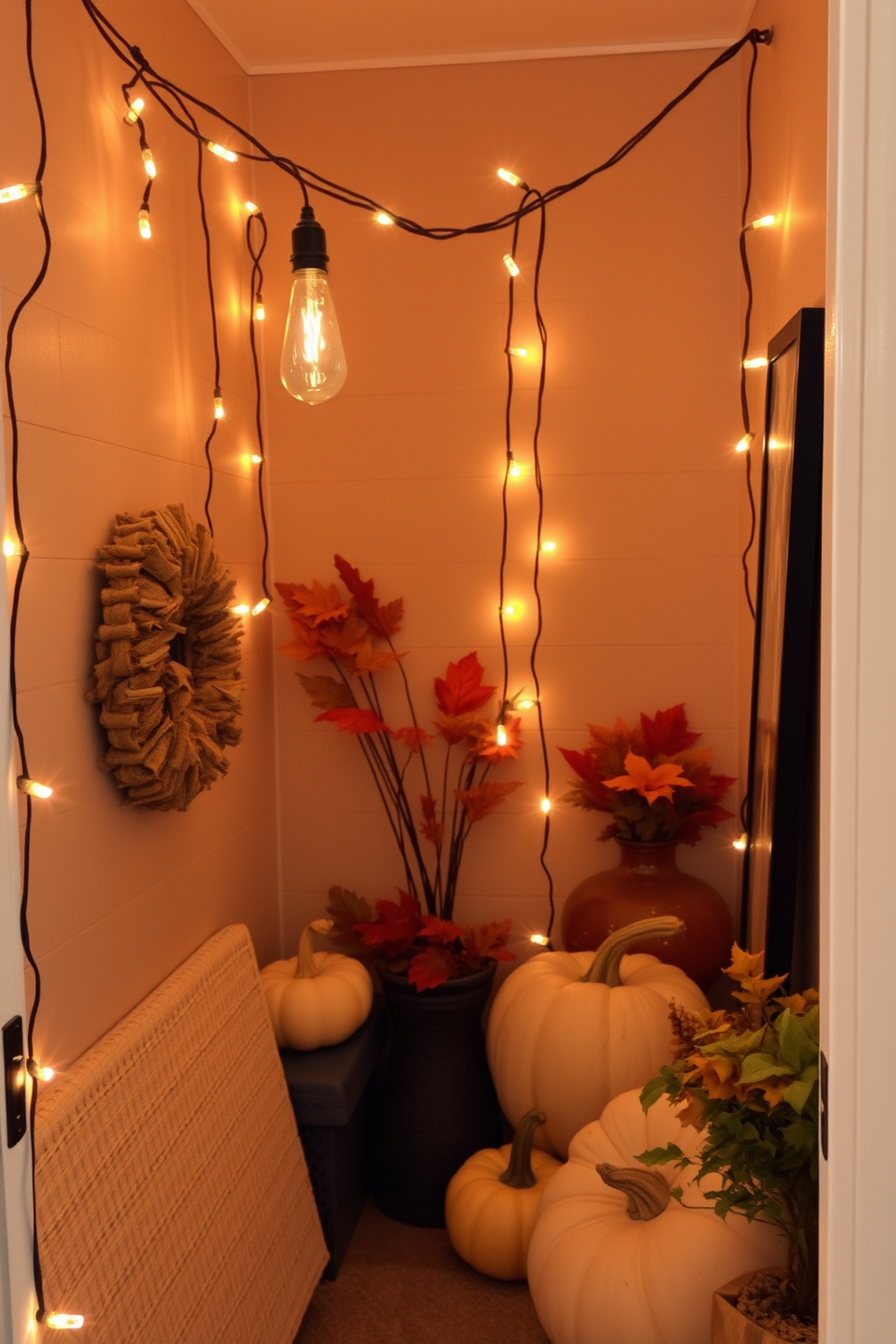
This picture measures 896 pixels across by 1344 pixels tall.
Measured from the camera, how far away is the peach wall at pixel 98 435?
5.23 feet

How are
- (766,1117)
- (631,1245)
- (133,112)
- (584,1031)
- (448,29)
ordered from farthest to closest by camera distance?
(448,29)
(584,1031)
(133,112)
(631,1245)
(766,1117)

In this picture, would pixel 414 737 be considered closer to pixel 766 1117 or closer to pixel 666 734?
pixel 666 734

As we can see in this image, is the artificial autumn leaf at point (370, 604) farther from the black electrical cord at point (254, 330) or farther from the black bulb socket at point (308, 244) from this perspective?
the black bulb socket at point (308, 244)

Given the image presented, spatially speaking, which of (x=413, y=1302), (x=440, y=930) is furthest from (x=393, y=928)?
(x=413, y=1302)

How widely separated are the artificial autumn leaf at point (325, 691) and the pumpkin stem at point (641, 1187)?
1.18 m

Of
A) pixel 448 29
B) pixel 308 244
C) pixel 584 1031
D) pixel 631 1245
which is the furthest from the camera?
pixel 448 29

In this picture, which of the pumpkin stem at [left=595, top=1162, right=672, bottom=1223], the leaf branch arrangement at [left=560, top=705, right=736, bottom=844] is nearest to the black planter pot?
the leaf branch arrangement at [left=560, top=705, right=736, bottom=844]

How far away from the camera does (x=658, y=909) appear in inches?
92.3

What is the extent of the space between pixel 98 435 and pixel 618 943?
4.26 ft

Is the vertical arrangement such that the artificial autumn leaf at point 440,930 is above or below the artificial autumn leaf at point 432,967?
above

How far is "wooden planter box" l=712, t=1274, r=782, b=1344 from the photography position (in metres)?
1.30

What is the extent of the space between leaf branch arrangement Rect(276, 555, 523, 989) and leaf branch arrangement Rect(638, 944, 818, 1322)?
1024mm

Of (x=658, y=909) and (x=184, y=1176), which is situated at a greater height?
(x=658, y=909)

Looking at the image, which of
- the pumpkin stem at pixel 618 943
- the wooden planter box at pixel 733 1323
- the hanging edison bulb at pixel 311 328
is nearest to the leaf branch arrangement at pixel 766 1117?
the wooden planter box at pixel 733 1323
